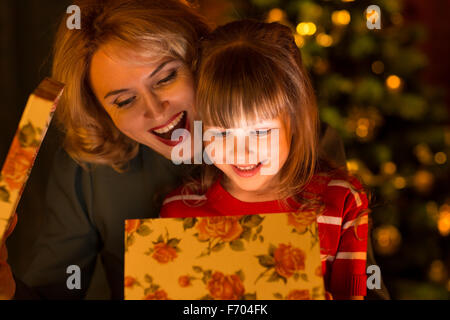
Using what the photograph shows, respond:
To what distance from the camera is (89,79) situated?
3.58ft

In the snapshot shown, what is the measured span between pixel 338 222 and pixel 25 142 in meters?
0.60

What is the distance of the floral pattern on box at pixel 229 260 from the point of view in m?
0.78

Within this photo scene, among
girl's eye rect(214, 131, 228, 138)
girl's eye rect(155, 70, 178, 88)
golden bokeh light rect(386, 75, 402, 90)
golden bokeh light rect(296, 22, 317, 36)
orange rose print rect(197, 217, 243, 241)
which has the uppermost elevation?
golden bokeh light rect(296, 22, 317, 36)

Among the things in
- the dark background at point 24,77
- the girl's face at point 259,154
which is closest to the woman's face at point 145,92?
the girl's face at point 259,154

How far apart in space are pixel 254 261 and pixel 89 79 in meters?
0.58

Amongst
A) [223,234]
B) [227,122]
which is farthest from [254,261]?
[227,122]

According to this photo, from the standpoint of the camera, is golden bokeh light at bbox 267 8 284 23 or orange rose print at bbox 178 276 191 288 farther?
golden bokeh light at bbox 267 8 284 23

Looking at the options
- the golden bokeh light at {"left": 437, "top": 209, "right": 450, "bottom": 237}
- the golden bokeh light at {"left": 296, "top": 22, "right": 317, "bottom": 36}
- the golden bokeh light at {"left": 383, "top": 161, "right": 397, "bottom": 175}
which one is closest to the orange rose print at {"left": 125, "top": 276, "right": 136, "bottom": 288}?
the golden bokeh light at {"left": 296, "top": 22, "right": 317, "bottom": 36}

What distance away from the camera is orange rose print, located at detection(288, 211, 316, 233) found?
0.78 m

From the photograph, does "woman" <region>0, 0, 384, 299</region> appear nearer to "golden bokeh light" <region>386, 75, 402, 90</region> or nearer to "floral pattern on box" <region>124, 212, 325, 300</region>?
"floral pattern on box" <region>124, 212, 325, 300</region>

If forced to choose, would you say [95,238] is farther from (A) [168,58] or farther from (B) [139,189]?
(A) [168,58]

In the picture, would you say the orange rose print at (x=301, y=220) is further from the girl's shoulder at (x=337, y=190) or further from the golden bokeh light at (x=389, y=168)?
the golden bokeh light at (x=389, y=168)

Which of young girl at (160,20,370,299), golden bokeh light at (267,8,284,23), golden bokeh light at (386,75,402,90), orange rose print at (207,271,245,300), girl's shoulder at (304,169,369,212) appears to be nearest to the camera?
orange rose print at (207,271,245,300)

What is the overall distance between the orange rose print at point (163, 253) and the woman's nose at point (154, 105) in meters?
0.33
